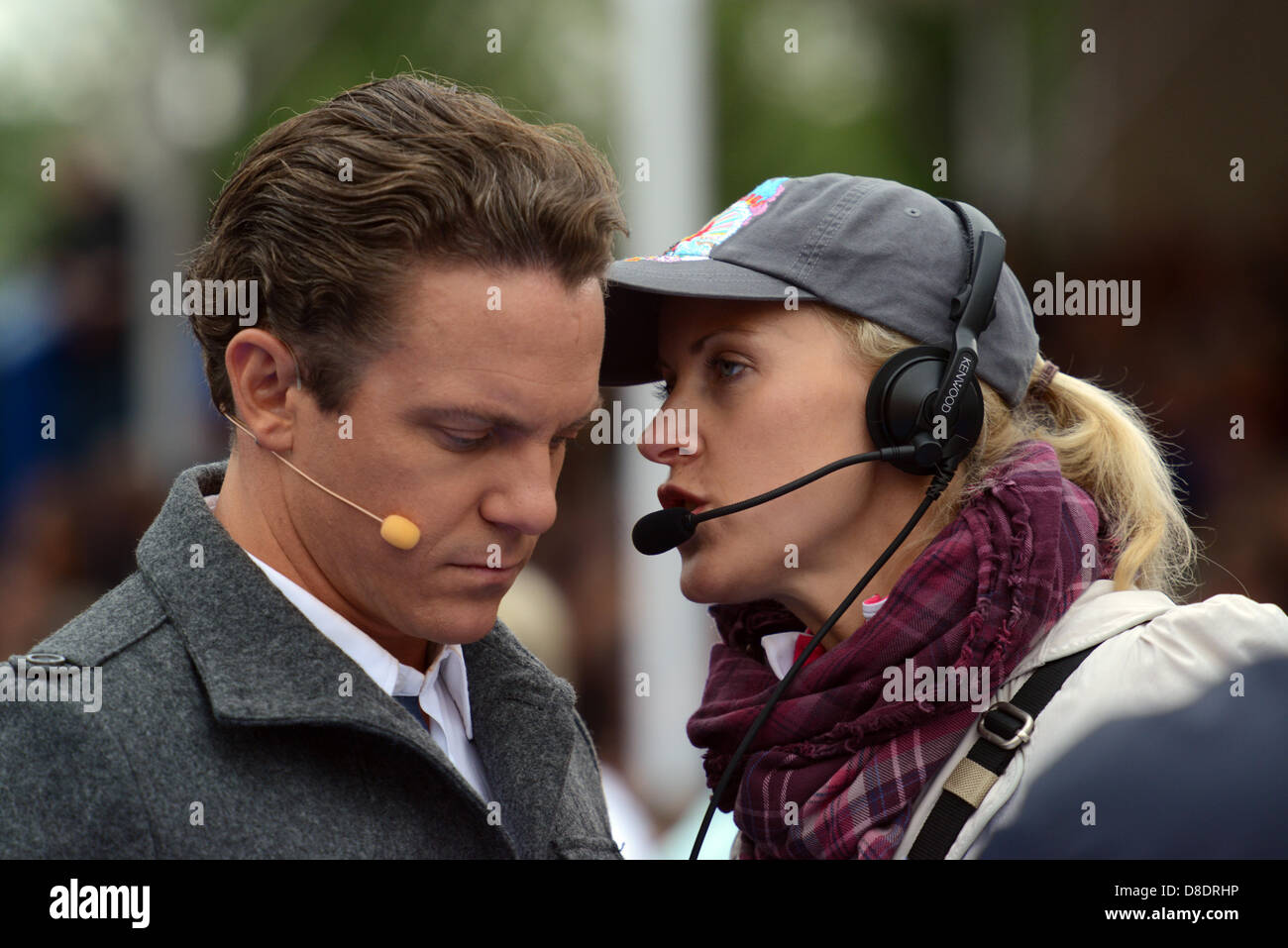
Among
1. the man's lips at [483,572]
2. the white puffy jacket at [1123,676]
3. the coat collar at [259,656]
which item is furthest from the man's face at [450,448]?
the white puffy jacket at [1123,676]

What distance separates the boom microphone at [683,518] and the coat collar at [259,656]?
1.34 feet

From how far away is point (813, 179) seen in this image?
2.23m

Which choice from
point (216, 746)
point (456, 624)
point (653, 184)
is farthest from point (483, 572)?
point (653, 184)

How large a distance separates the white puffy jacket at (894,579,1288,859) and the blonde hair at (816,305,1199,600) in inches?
7.4

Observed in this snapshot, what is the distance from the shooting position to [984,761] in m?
1.86

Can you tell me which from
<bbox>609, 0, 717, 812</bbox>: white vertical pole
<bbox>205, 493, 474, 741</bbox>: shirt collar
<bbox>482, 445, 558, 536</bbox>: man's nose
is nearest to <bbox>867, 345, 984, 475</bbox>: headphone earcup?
<bbox>482, 445, 558, 536</bbox>: man's nose

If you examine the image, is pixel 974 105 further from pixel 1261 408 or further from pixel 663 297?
pixel 663 297

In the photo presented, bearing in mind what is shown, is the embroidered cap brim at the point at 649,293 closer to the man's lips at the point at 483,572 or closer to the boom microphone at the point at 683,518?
the boom microphone at the point at 683,518

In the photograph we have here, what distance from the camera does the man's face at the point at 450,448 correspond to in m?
1.73

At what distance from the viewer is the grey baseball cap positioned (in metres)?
2.08

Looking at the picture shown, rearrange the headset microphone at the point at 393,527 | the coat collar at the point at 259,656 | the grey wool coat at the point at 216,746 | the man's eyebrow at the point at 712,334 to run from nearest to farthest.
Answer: the grey wool coat at the point at 216,746 → the coat collar at the point at 259,656 → the headset microphone at the point at 393,527 → the man's eyebrow at the point at 712,334

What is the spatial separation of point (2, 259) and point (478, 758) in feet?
20.7

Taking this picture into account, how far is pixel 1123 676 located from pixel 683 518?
2.33 feet
